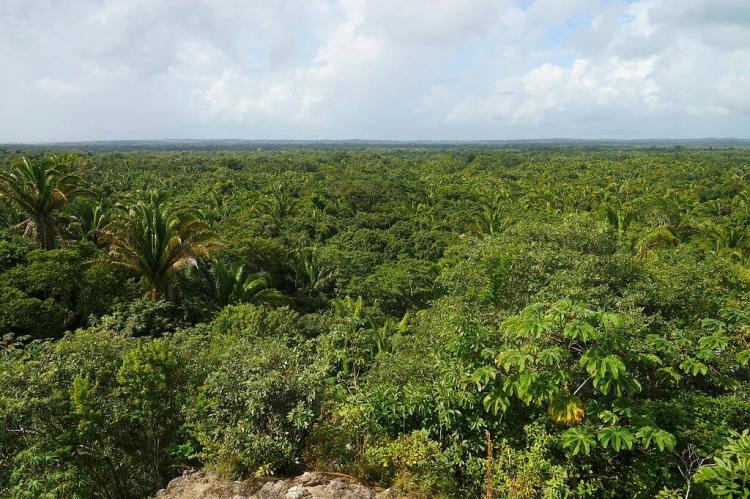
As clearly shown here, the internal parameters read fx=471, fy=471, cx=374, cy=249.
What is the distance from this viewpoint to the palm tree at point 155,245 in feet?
45.5

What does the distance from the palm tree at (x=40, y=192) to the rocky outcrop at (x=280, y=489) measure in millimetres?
14693

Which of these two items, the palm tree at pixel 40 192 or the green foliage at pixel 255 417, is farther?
the palm tree at pixel 40 192

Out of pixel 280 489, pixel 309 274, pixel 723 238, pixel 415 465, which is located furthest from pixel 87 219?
A: pixel 723 238

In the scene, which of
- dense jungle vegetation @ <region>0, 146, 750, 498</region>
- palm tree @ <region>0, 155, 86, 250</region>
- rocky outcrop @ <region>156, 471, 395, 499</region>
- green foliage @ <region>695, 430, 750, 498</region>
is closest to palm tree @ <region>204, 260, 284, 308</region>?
palm tree @ <region>0, 155, 86, 250</region>

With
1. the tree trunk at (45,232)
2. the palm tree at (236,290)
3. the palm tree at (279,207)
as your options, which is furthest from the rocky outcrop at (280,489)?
the palm tree at (279,207)

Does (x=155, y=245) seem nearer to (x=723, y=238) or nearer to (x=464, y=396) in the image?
(x=464, y=396)

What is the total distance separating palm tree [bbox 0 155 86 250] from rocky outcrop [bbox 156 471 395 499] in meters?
14.7

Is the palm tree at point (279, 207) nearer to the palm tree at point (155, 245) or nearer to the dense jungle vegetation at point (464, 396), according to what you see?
the palm tree at point (155, 245)

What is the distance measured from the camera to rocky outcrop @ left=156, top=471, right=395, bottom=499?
15.1 ft

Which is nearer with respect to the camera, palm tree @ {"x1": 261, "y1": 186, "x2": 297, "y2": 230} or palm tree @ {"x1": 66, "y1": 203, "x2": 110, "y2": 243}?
palm tree @ {"x1": 66, "y1": 203, "x2": 110, "y2": 243}

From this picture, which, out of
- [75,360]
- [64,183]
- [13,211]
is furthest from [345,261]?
[75,360]

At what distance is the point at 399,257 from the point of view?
29.0 metres

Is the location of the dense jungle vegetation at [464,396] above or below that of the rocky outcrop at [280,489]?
above

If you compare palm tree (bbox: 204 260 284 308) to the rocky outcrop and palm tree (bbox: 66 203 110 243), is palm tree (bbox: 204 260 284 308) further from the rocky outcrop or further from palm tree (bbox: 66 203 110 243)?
the rocky outcrop
